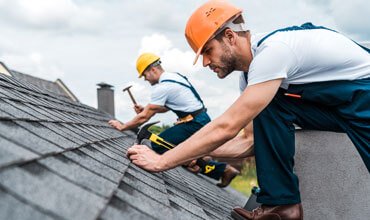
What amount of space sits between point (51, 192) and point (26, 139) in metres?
0.49

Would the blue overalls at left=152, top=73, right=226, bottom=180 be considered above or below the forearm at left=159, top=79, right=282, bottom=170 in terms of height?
below

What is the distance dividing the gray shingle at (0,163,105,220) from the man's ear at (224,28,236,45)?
4.98ft

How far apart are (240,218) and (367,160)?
922mm

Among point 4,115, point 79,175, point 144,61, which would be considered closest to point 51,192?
point 79,175

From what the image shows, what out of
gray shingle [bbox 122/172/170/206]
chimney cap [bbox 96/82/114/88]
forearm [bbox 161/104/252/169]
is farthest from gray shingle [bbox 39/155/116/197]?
chimney cap [bbox 96/82/114/88]

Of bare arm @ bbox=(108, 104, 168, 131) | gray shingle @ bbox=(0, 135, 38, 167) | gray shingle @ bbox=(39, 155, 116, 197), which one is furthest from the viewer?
bare arm @ bbox=(108, 104, 168, 131)

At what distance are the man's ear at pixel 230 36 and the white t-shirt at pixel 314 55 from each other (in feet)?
0.39

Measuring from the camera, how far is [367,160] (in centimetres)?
255

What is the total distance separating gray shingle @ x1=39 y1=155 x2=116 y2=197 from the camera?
4.46 ft

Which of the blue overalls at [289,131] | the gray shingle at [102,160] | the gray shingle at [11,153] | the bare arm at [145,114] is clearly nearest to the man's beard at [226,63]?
the blue overalls at [289,131]

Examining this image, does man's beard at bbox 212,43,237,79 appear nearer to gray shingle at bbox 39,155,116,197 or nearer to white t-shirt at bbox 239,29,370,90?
white t-shirt at bbox 239,29,370,90

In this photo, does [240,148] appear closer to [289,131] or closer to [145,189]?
[289,131]

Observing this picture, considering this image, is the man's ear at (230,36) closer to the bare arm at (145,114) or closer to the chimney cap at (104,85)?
the bare arm at (145,114)

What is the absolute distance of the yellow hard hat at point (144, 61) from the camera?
20.6 feet
